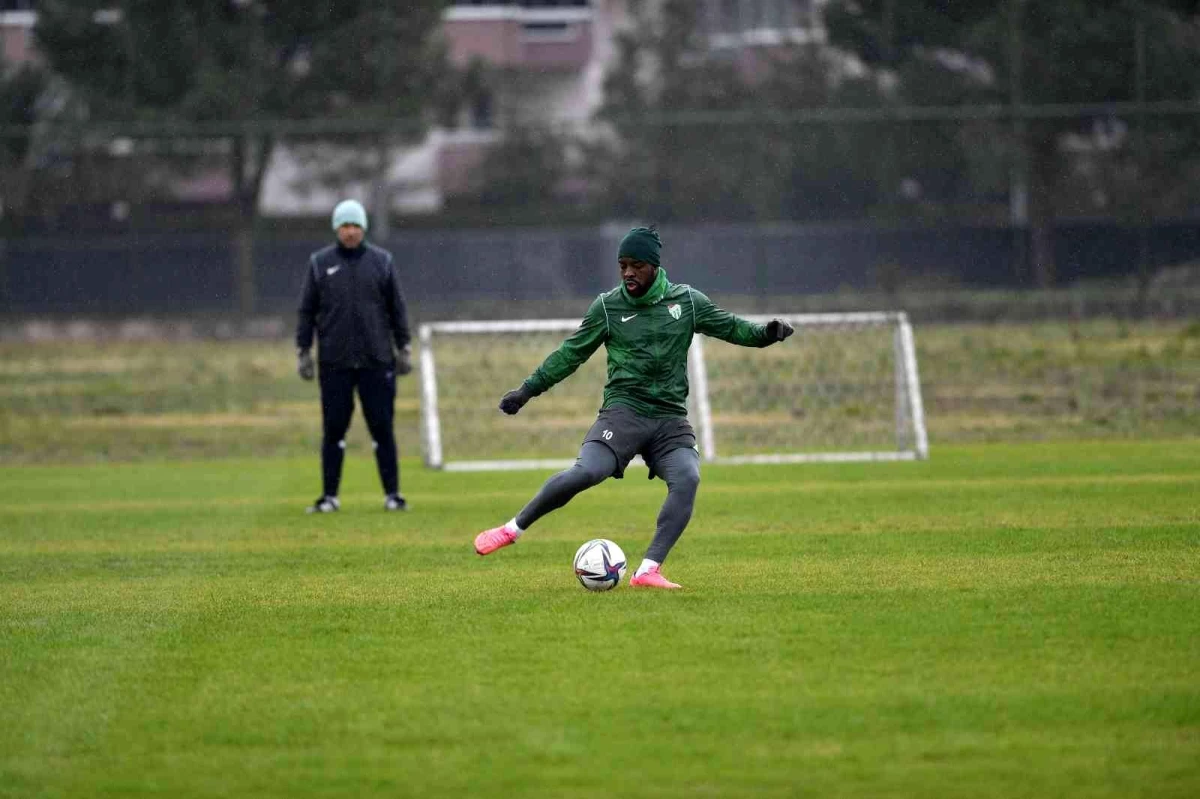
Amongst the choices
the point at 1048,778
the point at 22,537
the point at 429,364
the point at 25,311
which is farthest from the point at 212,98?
the point at 1048,778

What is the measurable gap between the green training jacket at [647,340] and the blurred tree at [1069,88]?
19.6m

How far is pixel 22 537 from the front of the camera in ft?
39.8

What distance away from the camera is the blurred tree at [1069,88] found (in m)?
27.8

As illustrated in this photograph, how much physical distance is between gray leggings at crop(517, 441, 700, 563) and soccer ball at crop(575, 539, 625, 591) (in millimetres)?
191

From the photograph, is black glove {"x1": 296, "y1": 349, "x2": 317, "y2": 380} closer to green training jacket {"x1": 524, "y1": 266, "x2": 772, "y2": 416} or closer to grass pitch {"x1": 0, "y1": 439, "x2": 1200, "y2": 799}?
grass pitch {"x1": 0, "y1": 439, "x2": 1200, "y2": 799}

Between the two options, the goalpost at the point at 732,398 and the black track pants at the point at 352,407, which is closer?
the black track pants at the point at 352,407

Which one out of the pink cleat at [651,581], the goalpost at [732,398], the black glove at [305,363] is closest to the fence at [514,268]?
the goalpost at [732,398]

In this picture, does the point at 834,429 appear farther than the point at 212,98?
No

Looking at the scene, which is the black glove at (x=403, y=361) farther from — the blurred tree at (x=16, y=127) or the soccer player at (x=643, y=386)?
the blurred tree at (x=16, y=127)

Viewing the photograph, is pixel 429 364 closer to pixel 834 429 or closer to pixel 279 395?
pixel 834 429

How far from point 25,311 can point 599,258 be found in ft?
29.4

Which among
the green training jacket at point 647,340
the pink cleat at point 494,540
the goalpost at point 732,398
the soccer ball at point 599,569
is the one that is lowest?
the goalpost at point 732,398

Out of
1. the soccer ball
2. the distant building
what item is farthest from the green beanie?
the distant building

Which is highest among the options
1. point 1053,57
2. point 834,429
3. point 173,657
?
point 1053,57
